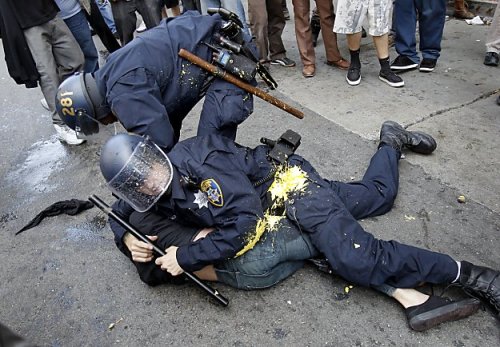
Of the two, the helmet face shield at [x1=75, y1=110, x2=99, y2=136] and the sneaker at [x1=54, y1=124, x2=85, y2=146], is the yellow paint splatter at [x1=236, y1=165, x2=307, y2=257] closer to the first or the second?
the helmet face shield at [x1=75, y1=110, x2=99, y2=136]

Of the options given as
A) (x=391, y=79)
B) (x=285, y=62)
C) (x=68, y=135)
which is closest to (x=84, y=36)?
(x=68, y=135)

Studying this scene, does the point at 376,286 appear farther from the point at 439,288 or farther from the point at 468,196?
the point at 468,196

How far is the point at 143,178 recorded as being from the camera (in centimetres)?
206

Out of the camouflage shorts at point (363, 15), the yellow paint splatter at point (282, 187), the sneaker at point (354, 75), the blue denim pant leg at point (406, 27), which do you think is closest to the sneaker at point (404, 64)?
the blue denim pant leg at point (406, 27)

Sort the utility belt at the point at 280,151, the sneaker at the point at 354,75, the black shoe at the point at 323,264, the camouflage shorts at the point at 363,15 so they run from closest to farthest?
Result: 1. the black shoe at the point at 323,264
2. the utility belt at the point at 280,151
3. the camouflage shorts at the point at 363,15
4. the sneaker at the point at 354,75

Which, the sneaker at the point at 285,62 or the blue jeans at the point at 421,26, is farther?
the sneaker at the point at 285,62

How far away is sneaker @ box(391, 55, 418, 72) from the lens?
→ 173 inches

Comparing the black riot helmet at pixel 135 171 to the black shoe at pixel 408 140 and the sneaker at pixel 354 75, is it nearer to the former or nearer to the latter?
the black shoe at pixel 408 140

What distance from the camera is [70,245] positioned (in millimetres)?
2904

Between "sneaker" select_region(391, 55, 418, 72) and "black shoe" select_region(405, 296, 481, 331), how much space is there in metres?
2.89

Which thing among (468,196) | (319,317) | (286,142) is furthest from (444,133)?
(319,317)

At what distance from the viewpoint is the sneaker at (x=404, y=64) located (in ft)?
14.4

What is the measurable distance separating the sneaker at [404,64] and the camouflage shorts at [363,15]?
1.72 ft

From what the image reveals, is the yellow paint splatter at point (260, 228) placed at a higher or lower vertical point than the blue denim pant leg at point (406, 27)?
higher
